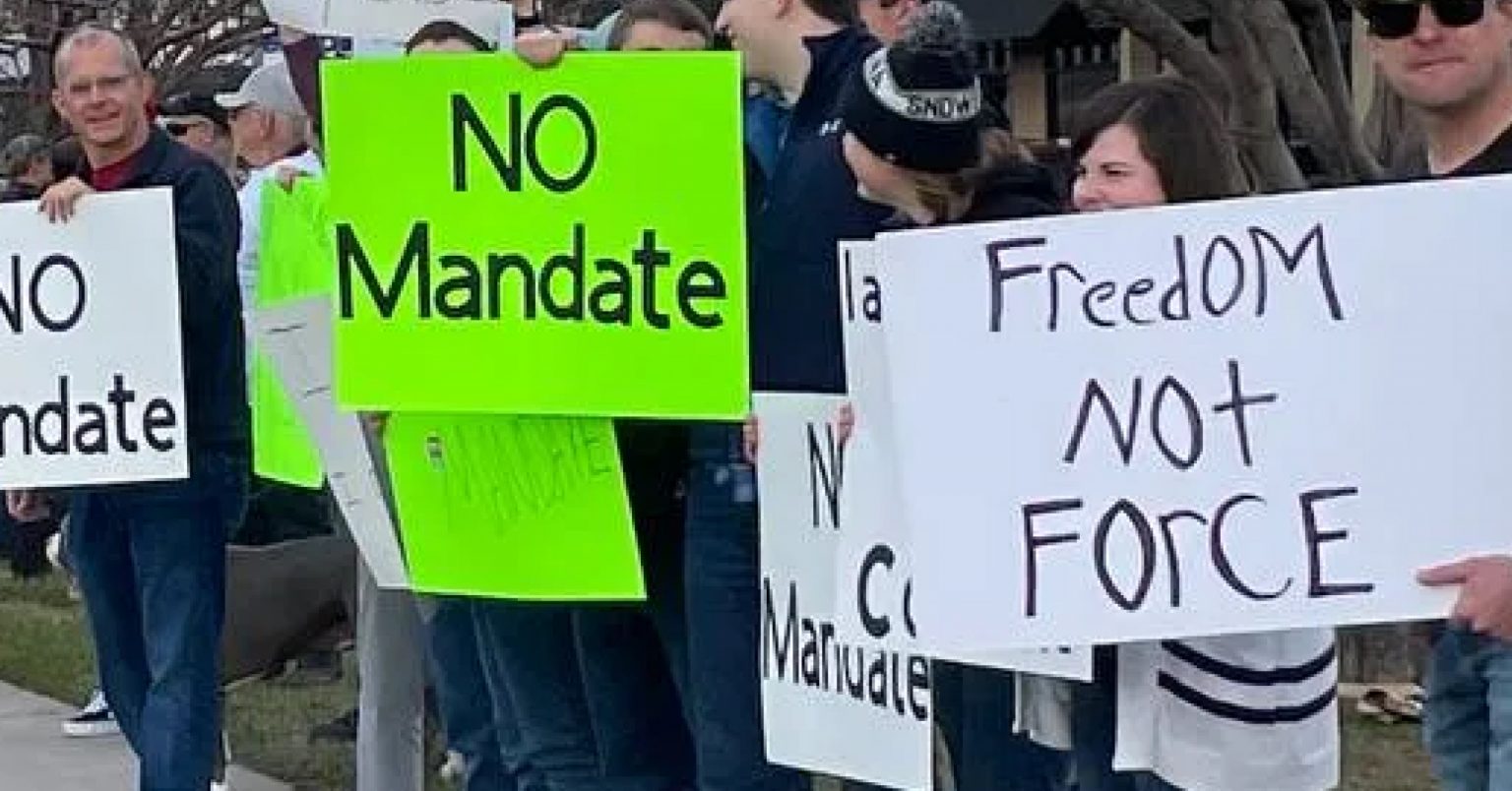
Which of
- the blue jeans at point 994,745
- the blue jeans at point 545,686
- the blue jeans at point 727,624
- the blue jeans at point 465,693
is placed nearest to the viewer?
the blue jeans at point 994,745

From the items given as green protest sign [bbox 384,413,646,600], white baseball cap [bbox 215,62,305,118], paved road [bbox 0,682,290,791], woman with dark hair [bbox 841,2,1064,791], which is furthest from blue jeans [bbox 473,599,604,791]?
white baseball cap [bbox 215,62,305,118]

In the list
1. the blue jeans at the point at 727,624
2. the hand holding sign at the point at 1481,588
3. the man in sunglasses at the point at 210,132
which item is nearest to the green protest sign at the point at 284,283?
the blue jeans at the point at 727,624

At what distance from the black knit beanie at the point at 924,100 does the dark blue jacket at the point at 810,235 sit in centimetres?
34

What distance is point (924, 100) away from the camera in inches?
157

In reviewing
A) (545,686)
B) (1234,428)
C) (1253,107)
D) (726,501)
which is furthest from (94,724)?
(1234,428)

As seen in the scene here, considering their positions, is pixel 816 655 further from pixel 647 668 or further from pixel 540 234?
pixel 540 234

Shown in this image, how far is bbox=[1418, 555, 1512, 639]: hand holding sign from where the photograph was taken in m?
3.39

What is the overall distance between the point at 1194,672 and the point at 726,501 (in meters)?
1.22

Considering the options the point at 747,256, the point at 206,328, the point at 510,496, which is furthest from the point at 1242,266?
the point at 206,328

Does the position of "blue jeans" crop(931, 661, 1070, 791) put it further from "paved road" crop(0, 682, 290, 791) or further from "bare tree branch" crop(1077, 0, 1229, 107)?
"bare tree branch" crop(1077, 0, 1229, 107)

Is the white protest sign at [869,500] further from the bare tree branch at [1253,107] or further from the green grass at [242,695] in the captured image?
the bare tree branch at [1253,107]

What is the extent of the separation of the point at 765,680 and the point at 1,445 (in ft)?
7.01

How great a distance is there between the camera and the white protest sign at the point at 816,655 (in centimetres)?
423

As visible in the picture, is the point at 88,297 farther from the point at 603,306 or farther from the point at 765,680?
the point at 765,680
